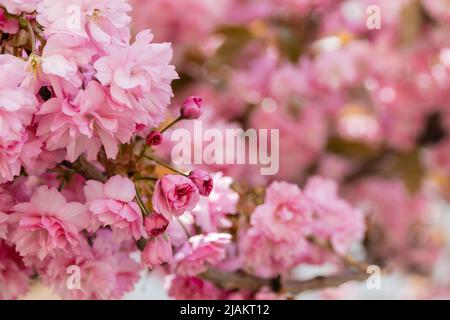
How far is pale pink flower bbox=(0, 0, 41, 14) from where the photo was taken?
26.7 inches

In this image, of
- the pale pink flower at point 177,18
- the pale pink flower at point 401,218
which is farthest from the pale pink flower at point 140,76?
the pale pink flower at point 401,218

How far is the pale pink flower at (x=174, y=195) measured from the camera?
695mm

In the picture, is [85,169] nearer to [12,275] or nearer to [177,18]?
[12,275]

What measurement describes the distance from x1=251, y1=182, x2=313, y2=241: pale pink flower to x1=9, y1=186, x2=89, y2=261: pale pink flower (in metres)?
0.20

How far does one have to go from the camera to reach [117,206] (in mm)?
703

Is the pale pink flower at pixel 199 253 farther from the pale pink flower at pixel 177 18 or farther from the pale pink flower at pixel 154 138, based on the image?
the pale pink flower at pixel 177 18

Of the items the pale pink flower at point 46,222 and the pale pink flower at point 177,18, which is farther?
the pale pink flower at point 177,18

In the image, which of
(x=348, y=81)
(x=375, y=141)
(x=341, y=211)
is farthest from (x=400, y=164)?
(x=341, y=211)

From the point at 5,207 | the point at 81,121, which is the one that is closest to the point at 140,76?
the point at 81,121

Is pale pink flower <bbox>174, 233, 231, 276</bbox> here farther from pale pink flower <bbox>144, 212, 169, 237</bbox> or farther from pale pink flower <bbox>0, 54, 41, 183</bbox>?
pale pink flower <bbox>0, 54, 41, 183</bbox>

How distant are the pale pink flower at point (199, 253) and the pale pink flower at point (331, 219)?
0.18 m

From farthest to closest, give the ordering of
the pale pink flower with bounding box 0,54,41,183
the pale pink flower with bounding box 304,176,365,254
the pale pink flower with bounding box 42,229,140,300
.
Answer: the pale pink flower with bounding box 304,176,365,254
the pale pink flower with bounding box 42,229,140,300
the pale pink flower with bounding box 0,54,41,183

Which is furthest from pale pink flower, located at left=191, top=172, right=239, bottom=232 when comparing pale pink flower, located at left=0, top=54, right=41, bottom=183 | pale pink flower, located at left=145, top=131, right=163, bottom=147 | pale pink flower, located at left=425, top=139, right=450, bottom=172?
pale pink flower, located at left=425, top=139, right=450, bottom=172

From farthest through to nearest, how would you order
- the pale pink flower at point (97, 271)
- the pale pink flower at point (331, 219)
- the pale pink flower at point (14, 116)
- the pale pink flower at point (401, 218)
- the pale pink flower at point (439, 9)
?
1. the pale pink flower at point (401, 218)
2. the pale pink flower at point (439, 9)
3. the pale pink flower at point (331, 219)
4. the pale pink flower at point (97, 271)
5. the pale pink flower at point (14, 116)
